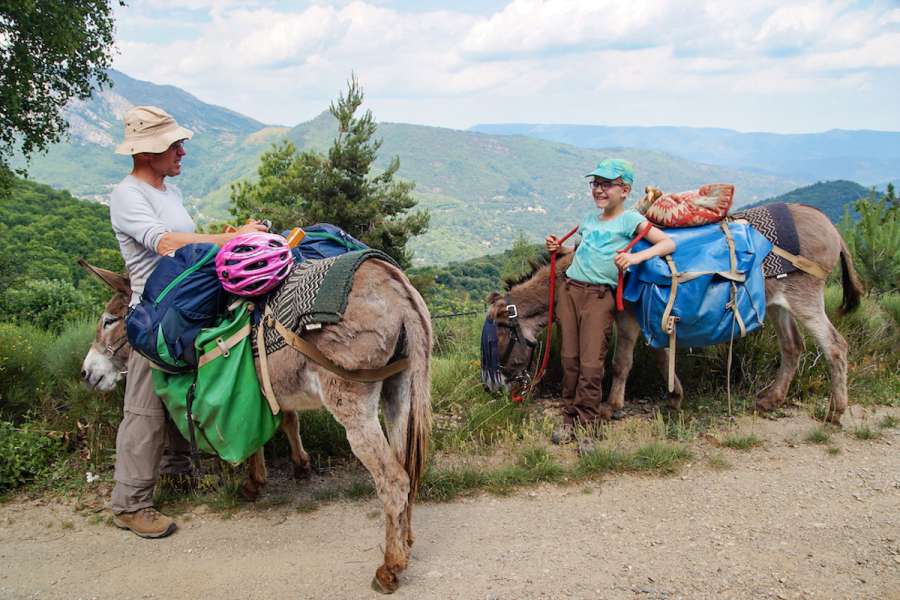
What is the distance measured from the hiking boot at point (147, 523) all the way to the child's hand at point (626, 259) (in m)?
3.49

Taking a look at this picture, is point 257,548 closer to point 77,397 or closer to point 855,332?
point 77,397

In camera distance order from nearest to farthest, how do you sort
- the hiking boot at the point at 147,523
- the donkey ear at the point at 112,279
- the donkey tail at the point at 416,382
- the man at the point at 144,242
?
the donkey tail at the point at 416,382, the man at the point at 144,242, the hiking boot at the point at 147,523, the donkey ear at the point at 112,279

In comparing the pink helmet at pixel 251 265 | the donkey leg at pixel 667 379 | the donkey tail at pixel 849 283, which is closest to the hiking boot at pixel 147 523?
the pink helmet at pixel 251 265

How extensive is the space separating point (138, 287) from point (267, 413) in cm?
117

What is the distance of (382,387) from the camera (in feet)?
11.6

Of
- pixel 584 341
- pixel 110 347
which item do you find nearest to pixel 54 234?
pixel 110 347

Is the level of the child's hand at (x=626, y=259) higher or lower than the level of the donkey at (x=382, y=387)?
higher

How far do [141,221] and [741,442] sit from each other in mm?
4468

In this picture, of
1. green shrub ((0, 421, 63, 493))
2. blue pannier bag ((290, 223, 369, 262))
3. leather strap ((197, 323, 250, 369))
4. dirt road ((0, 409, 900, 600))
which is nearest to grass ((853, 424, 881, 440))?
dirt road ((0, 409, 900, 600))

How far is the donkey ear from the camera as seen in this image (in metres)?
3.91

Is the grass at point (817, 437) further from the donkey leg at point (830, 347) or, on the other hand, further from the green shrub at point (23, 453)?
the green shrub at point (23, 453)

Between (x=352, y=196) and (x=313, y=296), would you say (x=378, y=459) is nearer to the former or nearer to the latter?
(x=313, y=296)

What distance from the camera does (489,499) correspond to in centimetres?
410

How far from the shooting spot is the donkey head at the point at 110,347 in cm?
405
